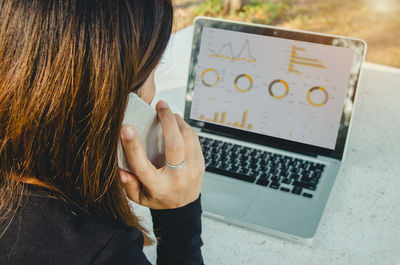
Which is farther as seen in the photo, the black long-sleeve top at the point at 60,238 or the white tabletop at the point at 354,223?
the white tabletop at the point at 354,223

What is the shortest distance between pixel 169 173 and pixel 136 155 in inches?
2.8

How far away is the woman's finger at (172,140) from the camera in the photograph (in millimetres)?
668

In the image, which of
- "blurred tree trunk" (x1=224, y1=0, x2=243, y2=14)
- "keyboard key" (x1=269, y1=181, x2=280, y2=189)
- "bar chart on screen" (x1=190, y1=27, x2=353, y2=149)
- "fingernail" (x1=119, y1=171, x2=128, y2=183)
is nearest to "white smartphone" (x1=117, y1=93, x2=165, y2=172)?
"fingernail" (x1=119, y1=171, x2=128, y2=183)

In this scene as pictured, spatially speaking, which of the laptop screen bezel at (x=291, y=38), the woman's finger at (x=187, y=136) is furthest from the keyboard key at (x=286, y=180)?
the woman's finger at (x=187, y=136)

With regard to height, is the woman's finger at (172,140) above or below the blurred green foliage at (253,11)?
below

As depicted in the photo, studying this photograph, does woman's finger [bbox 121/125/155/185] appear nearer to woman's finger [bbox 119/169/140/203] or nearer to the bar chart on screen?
woman's finger [bbox 119/169/140/203]

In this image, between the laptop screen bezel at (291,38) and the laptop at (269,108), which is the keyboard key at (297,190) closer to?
the laptop at (269,108)

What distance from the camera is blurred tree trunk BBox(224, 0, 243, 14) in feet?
13.5

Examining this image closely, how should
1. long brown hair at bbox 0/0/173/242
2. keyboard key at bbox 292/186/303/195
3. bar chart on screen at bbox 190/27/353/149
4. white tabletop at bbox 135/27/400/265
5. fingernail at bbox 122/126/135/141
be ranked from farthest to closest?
1. bar chart on screen at bbox 190/27/353/149
2. keyboard key at bbox 292/186/303/195
3. white tabletop at bbox 135/27/400/265
4. fingernail at bbox 122/126/135/141
5. long brown hair at bbox 0/0/173/242

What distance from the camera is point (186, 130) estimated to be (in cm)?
72

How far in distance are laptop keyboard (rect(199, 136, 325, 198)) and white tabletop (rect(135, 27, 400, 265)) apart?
0.06 m

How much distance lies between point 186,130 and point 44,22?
1.00 feet

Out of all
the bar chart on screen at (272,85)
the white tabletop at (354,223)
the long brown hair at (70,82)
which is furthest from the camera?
the bar chart on screen at (272,85)

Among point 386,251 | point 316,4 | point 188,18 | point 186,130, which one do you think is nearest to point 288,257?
point 386,251
